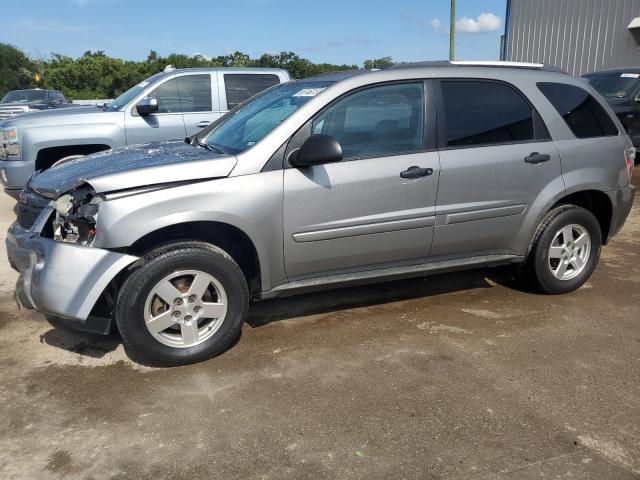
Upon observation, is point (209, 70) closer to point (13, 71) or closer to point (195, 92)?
point (195, 92)

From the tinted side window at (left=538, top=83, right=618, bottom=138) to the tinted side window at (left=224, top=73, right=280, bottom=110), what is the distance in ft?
14.7

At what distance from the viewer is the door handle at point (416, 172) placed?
3.86m

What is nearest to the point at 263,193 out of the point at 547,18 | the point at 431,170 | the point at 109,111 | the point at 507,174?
the point at 431,170

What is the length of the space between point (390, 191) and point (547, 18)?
17087 mm

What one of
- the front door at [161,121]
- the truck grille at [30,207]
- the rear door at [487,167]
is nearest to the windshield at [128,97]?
the front door at [161,121]

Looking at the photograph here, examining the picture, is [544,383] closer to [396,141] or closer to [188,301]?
[396,141]

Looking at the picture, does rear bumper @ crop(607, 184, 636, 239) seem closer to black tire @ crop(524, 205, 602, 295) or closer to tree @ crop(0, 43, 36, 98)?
black tire @ crop(524, 205, 602, 295)

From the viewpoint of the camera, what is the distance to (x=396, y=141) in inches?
155

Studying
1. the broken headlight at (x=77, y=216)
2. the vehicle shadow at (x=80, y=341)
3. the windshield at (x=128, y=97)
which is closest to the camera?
the broken headlight at (x=77, y=216)

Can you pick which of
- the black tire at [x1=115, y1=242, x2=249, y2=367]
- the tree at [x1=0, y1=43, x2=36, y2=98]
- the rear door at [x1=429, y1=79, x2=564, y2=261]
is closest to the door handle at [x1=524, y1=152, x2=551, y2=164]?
the rear door at [x1=429, y1=79, x2=564, y2=261]

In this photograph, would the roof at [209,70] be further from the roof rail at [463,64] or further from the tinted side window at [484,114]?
the tinted side window at [484,114]

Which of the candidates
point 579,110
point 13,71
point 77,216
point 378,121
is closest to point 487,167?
point 378,121

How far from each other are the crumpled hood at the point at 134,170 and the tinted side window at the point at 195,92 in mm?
3725

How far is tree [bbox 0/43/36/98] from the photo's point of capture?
46.1 meters
